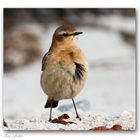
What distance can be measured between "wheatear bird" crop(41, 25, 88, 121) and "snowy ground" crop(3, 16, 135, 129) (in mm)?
27

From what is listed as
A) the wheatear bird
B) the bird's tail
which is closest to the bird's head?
the wheatear bird

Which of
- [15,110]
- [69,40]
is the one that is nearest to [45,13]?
[69,40]

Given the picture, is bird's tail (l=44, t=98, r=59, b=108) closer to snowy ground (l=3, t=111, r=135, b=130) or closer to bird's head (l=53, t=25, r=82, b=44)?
snowy ground (l=3, t=111, r=135, b=130)

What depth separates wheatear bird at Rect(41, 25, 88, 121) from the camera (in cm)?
143

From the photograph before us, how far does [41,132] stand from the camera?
56.6 inches

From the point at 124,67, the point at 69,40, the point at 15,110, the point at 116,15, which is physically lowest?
the point at 15,110

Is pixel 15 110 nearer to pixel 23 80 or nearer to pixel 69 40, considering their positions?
pixel 23 80

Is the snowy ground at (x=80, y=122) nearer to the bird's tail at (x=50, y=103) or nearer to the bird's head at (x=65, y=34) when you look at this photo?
the bird's tail at (x=50, y=103)

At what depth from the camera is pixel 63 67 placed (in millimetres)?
1432

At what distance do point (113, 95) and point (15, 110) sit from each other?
51cm

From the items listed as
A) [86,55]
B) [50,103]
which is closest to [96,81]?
[86,55]

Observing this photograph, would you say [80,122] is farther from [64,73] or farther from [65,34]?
[65,34]

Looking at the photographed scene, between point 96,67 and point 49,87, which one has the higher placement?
point 96,67

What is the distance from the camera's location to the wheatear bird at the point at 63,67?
1435 mm
